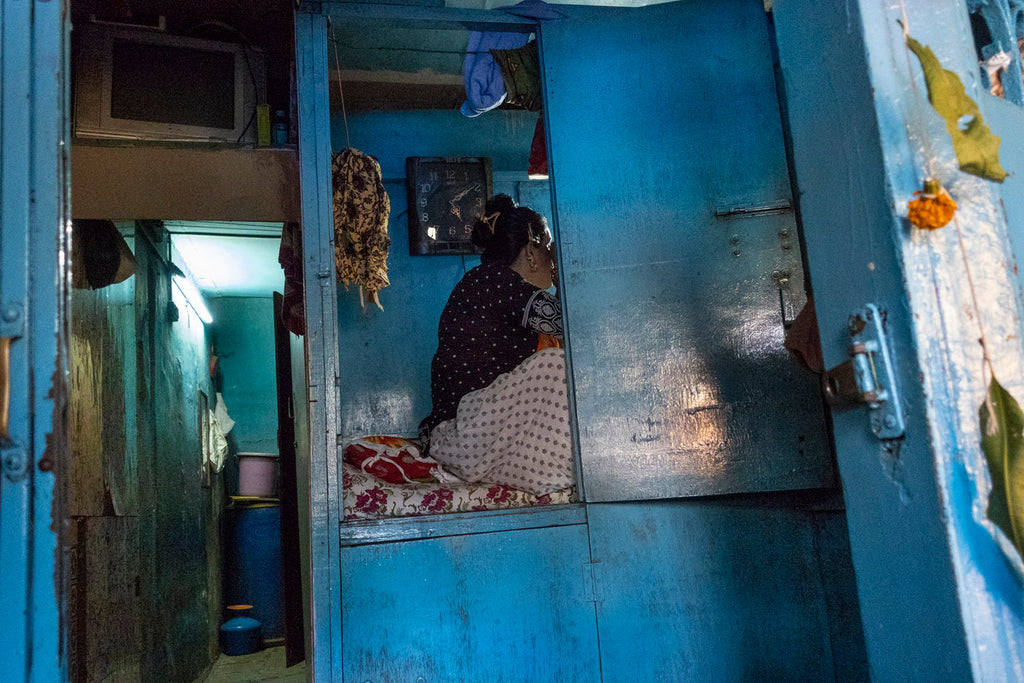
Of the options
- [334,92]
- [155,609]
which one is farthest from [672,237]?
[155,609]

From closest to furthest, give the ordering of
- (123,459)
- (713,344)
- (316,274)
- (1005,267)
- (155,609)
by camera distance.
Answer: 1. (1005,267)
2. (316,274)
3. (713,344)
4. (123,459)
5. (155,609)

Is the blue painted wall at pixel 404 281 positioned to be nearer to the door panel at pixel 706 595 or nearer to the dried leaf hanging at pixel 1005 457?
the door panel at pixel 706 595

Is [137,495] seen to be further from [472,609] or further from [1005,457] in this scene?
[1005,457]

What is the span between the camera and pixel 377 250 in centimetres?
298

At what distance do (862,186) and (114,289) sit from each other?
349 centimetres

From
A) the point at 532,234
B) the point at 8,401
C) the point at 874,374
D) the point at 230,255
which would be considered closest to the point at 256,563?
the point at 230,255

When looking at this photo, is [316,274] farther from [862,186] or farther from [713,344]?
[862,186]

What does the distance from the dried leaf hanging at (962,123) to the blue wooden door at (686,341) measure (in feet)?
3.80

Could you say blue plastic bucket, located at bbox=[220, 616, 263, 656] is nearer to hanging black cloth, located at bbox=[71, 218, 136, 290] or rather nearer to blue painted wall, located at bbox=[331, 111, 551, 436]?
blue painted wall, located at bbox=[331, 111, 551, 436]

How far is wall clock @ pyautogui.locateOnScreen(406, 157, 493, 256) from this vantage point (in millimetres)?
4047

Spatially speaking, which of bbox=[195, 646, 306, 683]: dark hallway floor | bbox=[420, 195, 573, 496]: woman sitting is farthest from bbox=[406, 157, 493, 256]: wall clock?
bbox=[195, 646, 306, 683]: dark hallway floor

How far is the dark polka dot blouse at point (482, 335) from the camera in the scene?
9.69ft

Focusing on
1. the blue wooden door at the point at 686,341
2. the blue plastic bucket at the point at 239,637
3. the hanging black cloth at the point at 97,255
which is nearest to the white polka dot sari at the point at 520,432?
the blue wooden door at the point at 686,341

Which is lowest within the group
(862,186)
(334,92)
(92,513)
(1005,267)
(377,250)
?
(92,513)
